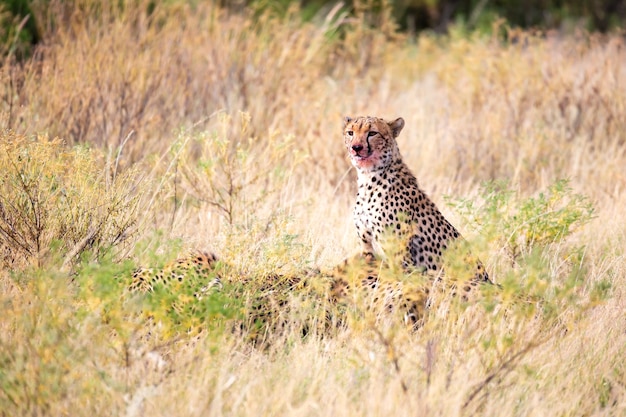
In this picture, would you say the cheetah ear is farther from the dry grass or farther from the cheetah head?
the dry grass

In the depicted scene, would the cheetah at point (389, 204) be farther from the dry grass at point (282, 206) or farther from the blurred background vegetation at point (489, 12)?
the blurred background vegetation at point (489, 12)

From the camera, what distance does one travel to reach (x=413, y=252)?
13.5ft

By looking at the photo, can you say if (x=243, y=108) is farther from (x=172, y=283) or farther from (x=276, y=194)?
(x=172, y=283)

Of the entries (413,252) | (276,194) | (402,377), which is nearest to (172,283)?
(402,377)

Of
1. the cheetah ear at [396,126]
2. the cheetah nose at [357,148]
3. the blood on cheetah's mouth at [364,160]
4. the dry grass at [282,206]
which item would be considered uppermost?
the cheetah ear at [396,126]

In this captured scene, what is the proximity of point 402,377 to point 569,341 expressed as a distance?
35.9 inches

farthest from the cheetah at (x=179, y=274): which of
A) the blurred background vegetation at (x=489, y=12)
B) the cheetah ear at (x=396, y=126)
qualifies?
the blurred background vegetation at (x=489, y=12)

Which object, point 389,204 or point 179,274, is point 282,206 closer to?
point 389,204

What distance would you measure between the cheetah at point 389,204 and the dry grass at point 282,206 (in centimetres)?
24

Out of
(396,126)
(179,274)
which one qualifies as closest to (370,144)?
(396,126)

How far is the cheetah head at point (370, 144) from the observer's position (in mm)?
4371

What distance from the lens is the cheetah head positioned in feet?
14.3

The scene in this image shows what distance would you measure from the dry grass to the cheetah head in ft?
1.62

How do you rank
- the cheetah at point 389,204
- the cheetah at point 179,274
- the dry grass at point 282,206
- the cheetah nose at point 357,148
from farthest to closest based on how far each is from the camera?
the cheetah nose at point 357,148, the cheetah at point 389,204, the cheetah at point 179,274, the dry grass at point 282,206
